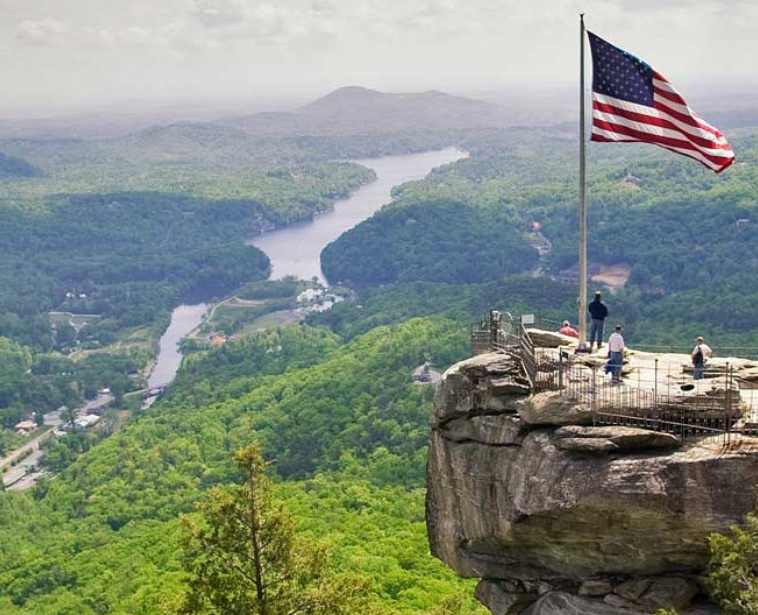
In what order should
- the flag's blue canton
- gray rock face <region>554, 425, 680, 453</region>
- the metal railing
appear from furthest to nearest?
the flag's blue canton < the metal railing < gray rock face <region>554, 425, 680, 453</region>

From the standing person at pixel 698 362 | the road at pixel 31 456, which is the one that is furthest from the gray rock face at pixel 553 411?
the road at pixel 31 456

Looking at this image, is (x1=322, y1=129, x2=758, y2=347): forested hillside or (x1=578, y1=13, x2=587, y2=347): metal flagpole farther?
(x1=322, y1=129, x2=758, y2=347): forested hillside

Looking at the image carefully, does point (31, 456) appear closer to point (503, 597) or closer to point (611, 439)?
point (503, 597)

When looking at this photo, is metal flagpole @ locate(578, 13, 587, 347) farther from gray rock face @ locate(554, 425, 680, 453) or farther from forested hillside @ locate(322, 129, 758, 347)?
forested hillside @ locate(322, 129, 758, 347)

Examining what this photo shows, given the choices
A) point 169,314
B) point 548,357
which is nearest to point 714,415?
point 548,357

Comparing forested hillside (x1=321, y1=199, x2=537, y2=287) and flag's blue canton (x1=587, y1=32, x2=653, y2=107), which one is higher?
flag's blue canton (x1=587, y1=32, x2=653, y2=107)

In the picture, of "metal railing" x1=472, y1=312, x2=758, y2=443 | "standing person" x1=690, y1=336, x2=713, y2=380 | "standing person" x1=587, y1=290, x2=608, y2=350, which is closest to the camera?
"metal railing" x1=472, y1=312, x2=758, y2=443

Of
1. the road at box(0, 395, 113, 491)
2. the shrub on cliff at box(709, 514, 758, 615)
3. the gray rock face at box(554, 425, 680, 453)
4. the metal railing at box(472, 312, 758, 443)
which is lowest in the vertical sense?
the road at box(0, 395, 113, 491)

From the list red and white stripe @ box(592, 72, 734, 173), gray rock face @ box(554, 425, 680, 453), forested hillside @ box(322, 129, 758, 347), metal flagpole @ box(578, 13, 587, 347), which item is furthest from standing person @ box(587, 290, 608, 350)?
forested hillside @ box(322, 129, 758, 347)
